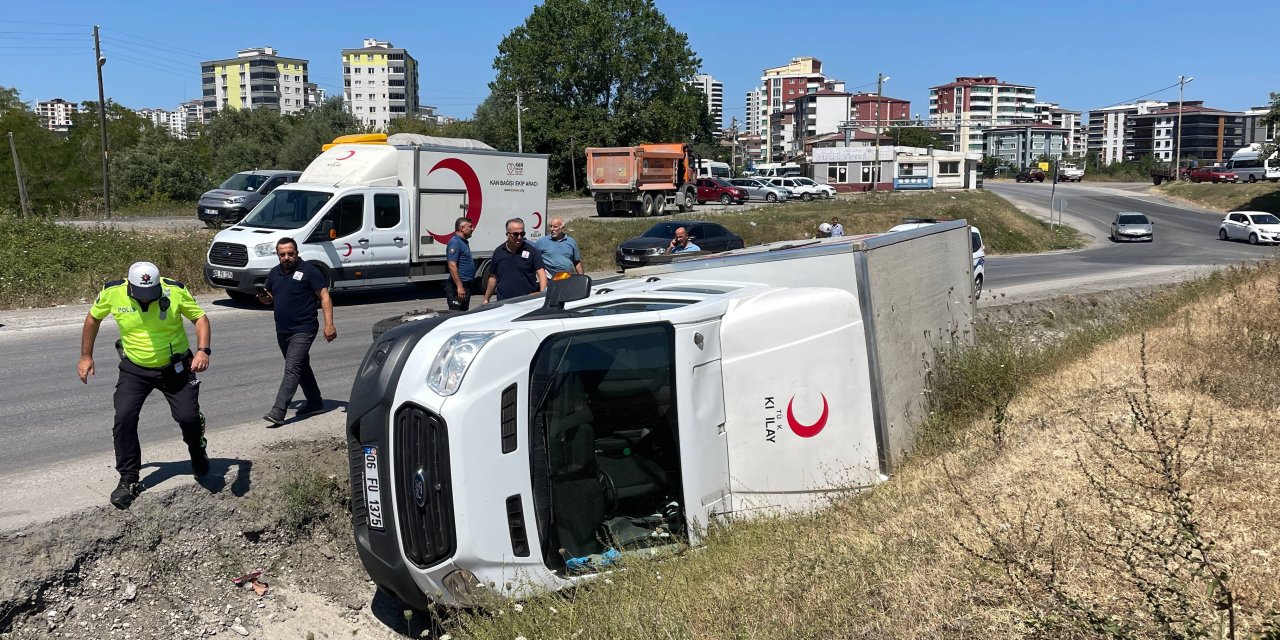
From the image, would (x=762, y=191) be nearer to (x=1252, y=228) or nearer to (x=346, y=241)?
(x=1252, y=228)

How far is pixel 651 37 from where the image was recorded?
80.3 m

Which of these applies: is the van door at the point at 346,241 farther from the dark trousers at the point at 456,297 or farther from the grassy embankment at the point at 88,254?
the dark trousers at the point at 456,297

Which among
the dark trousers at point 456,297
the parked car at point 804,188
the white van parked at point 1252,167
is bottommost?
the dark trousers at point 456,297

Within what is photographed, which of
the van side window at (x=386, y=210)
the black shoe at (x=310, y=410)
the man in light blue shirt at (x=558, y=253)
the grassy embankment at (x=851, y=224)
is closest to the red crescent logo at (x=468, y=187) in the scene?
the van side window at (x=386, y=210)

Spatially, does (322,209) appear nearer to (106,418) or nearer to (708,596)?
(106,418)

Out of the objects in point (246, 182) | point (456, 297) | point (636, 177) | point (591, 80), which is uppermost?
point (591, 80)

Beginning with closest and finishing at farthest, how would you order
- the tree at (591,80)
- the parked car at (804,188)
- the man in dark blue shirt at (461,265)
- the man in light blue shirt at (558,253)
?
the man in light blue shirt at (558,253) → the man in dark blue shirt at (461,265) → the parked car at (804,188) → the tree at (591,80)

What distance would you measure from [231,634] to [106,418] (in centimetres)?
386

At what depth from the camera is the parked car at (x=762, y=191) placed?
6085 cm

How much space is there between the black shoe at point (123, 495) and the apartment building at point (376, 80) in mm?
186301

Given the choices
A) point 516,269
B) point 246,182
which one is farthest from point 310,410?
point 246,182

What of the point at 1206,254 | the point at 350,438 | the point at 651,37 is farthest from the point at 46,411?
the point at 651,37

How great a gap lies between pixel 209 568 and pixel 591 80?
246 feet

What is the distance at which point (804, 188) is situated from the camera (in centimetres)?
6412
